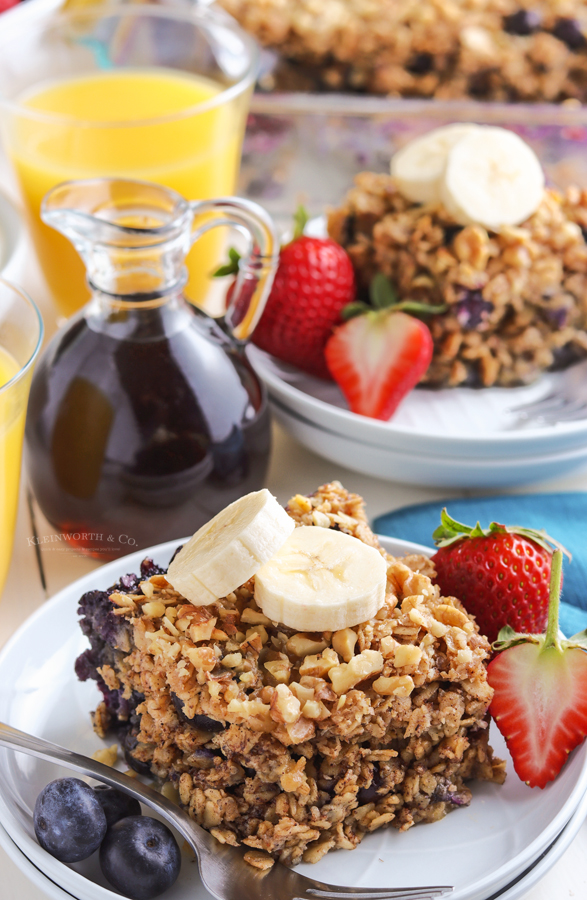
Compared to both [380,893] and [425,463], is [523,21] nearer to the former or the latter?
[425,463]

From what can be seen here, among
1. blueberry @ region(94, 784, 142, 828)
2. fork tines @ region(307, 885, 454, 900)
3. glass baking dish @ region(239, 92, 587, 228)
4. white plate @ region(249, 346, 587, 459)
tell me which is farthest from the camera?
glass baking dish @ region(239, 92, 587, 228)

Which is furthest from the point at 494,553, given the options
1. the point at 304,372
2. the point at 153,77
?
the point at 153,77

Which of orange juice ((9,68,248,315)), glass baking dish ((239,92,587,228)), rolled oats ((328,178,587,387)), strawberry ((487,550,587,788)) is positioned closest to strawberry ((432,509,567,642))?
strawberry ((487,550,587,788))

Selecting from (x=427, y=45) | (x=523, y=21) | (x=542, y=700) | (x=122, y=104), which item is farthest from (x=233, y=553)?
(x=523, y=21)

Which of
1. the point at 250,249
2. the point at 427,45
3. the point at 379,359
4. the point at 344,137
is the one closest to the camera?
the point at 250,249

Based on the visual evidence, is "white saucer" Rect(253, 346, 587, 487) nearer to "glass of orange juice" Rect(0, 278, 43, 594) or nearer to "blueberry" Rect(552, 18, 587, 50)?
"glass of orange juice" Rect(0, 278, 43, 594)

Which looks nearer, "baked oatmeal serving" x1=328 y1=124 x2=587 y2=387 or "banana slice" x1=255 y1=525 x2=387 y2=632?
"banana slice" x1=255 y1=525 x2=387 y2=632

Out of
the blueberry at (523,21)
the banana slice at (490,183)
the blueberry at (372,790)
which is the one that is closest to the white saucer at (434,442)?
the banana slice at (490,183)
